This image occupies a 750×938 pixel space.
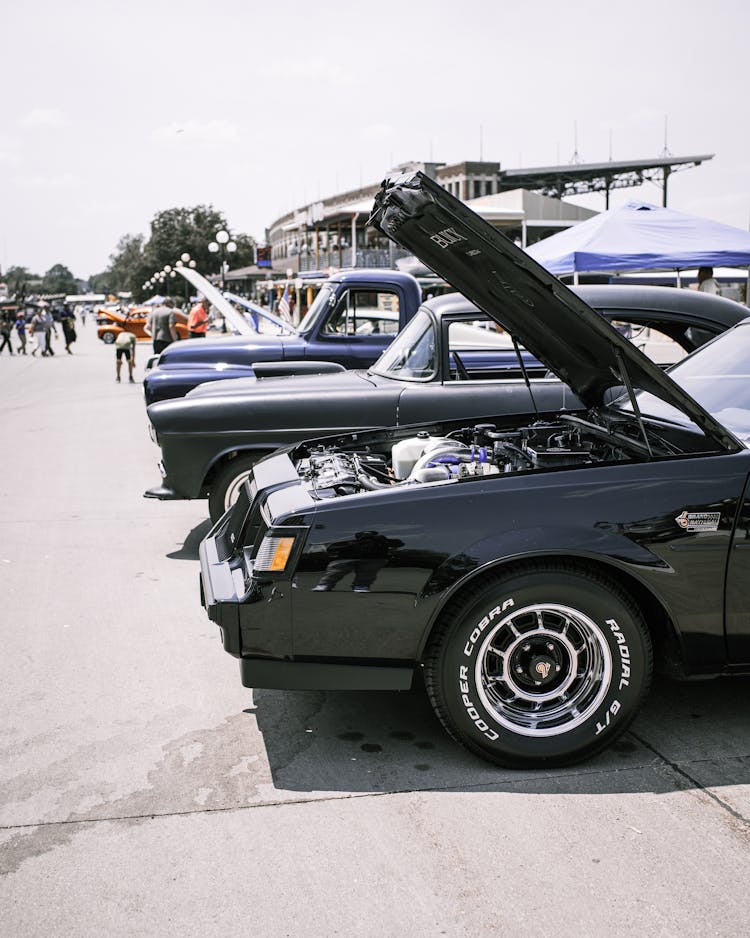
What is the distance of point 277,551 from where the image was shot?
131 inches

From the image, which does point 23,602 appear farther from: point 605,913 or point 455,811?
point 605,913

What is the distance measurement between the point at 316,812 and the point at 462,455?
1.69 metres

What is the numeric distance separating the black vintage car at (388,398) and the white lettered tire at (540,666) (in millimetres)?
3003

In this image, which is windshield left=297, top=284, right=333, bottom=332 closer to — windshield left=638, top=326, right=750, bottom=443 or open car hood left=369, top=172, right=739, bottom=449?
windshield left=638, top=326, right=750, bottom=443

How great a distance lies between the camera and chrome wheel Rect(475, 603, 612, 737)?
132 inches

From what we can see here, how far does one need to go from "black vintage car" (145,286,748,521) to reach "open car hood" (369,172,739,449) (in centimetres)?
186

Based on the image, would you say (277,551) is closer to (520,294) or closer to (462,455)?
(462,455)

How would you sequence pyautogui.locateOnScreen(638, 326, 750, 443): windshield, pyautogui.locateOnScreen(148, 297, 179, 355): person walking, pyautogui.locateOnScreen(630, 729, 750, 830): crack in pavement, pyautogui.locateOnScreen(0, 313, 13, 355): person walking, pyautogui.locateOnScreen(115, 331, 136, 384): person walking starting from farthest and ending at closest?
1. pyautogui.locateOnScreen(0, 313, 13, 355): person walking
2. pyautogui.locateOnScreen(115, 331, 136, 384): person walking
3. pyautogui.locateOnScreen(148, 297, 179, 355): person walking
4. pyautogui.locateOnScreen(638, 326, 750, 443): windshield
5. pyautogui.locateOnScreen(630, 729, 750, 830): crack in pavement

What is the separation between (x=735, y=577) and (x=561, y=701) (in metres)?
0.77

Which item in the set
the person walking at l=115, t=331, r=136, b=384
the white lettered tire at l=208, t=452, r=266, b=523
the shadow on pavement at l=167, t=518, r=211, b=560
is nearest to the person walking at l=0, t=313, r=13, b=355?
the person walking at l=115, t=331, r=136, b=384

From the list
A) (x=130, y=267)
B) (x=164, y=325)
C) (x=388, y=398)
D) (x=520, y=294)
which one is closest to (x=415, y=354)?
(x=388, y=398)

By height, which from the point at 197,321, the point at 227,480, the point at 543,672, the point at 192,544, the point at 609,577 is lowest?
the point at 192,544

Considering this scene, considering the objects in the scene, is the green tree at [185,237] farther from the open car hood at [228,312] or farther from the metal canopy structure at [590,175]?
the open car hood at [228,312]

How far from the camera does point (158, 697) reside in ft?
13.6
